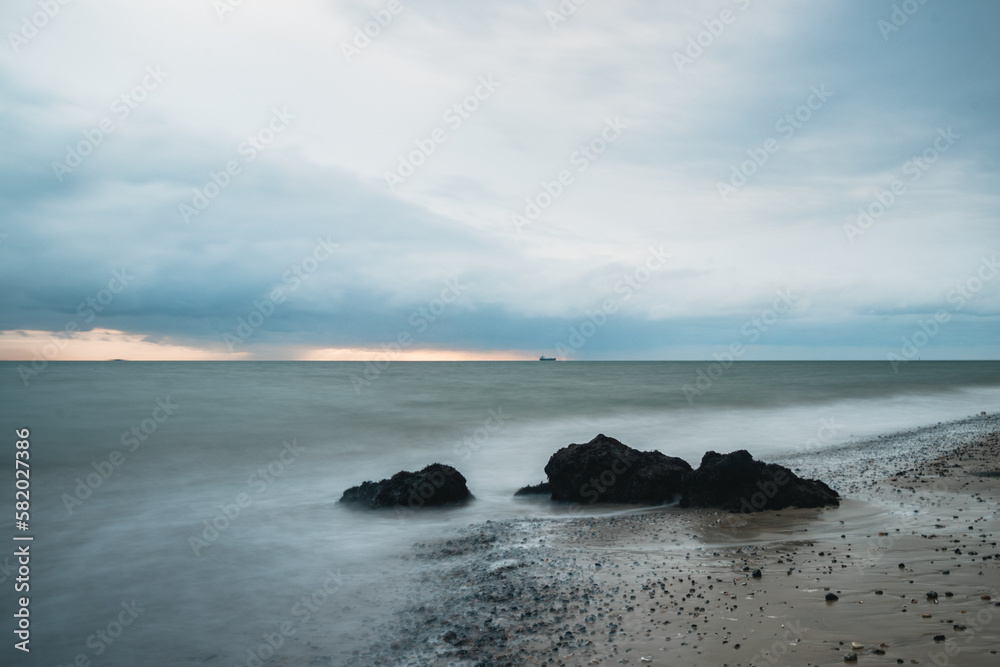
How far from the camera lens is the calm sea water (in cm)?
771

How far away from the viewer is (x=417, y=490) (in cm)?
1321

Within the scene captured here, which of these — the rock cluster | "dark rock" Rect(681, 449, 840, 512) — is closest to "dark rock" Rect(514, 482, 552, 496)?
the rock cluster

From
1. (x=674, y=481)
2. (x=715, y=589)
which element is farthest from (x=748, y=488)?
(x=715, y=589)

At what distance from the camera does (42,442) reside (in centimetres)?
2338

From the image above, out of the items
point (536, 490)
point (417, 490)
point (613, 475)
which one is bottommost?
point (536, 490)

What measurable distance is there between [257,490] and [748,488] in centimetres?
1272

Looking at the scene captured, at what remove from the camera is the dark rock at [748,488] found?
36.0 ft

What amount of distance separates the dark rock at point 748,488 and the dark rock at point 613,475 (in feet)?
2.99

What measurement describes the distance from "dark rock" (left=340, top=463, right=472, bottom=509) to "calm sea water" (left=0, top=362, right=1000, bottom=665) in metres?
0.48

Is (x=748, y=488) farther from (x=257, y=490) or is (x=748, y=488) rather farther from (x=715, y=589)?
(x=257, y=490)

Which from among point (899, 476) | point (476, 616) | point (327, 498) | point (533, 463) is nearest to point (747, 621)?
point (476, 616)

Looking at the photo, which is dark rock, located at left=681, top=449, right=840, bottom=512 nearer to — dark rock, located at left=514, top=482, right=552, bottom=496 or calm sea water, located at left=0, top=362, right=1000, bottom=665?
calm sea water, located at left=0, top=362, right=1000, bottom=665

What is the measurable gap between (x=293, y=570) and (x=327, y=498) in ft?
18.3

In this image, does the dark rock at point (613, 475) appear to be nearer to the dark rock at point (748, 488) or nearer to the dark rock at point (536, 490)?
the dark rock at point (536, 490)
